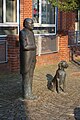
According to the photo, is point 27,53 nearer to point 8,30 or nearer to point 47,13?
point 8,30

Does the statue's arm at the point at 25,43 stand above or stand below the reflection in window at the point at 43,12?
below

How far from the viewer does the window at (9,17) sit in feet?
46.1

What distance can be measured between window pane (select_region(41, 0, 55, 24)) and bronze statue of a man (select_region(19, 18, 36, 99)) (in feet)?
25.8

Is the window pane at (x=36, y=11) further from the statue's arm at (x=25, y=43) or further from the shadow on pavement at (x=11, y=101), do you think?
the statue's arm at (x=25, y=43)

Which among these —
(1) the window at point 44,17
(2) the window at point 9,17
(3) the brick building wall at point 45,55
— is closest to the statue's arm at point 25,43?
(3) the brick building wall at point 45,55

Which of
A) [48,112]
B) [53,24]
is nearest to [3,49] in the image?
→ [53,24]

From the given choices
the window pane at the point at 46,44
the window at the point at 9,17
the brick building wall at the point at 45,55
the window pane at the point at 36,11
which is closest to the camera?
the brick building wall at the point at 45,55

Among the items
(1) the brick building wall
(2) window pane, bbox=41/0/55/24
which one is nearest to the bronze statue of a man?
(1) the brick building wall

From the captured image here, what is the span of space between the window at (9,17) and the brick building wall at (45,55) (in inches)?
9.7

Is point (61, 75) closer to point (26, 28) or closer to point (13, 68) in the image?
point (26, 28)

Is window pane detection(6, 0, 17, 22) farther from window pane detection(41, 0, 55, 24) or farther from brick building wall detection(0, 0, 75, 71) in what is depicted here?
window pane detection(41, 0, 55, 24)

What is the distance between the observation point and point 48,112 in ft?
24.8

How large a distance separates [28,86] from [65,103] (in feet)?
3.09

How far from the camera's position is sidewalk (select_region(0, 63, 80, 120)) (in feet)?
23.8
